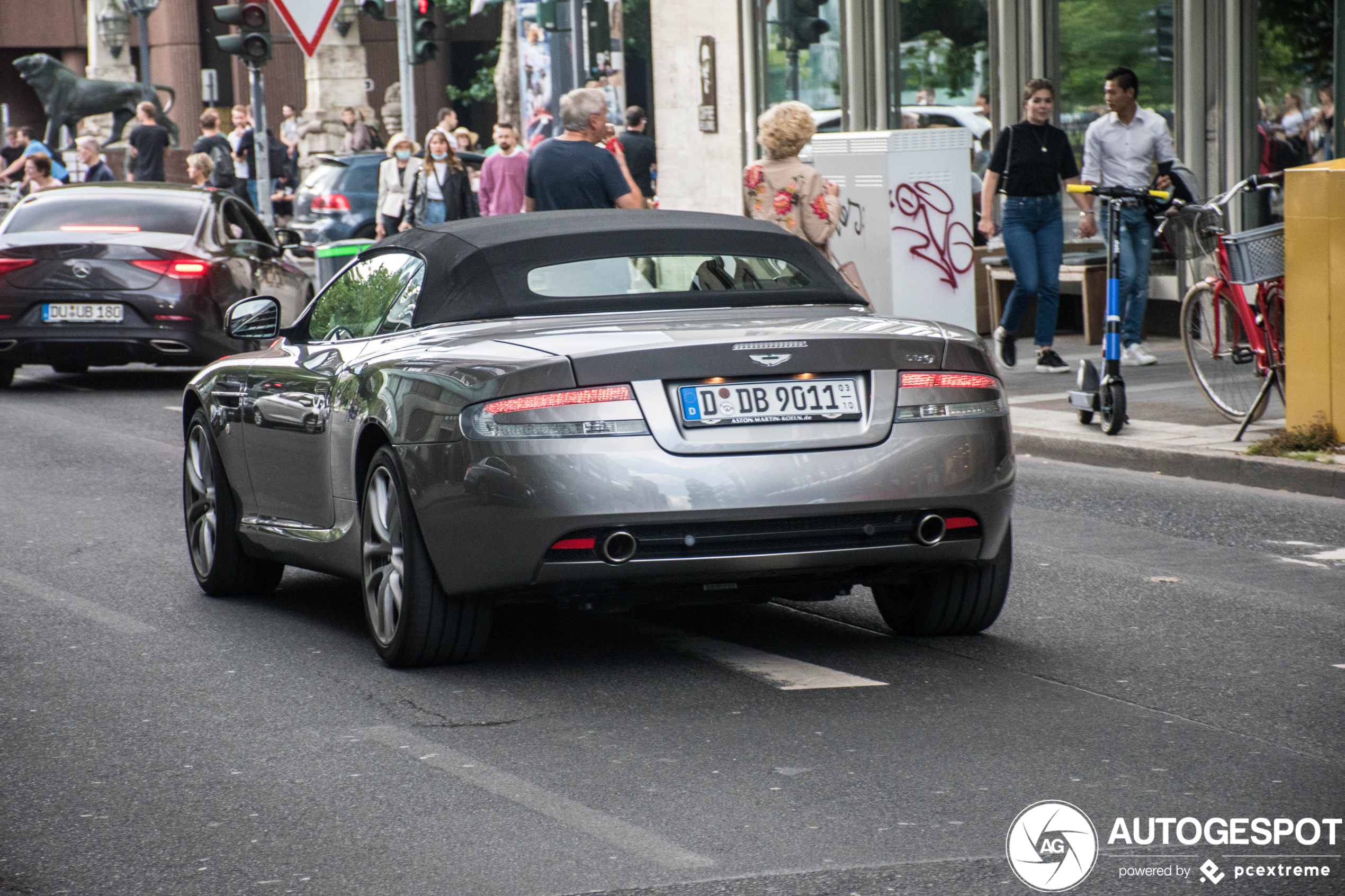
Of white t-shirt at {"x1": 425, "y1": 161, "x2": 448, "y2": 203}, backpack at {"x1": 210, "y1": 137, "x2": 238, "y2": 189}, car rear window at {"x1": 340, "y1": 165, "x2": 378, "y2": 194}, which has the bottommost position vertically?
white t-shirt at {"x1": 425, "y1": 161, "x2": 448, "y2": 203}

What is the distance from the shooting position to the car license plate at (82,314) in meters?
15.3

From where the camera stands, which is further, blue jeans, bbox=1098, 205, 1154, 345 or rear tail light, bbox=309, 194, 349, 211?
rear tail light, bbox=309, 194, 349, 211

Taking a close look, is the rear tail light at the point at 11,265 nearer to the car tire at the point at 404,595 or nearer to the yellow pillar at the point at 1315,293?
the yellow pillar at the point at 1315,293

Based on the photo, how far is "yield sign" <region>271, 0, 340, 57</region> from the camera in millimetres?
17406

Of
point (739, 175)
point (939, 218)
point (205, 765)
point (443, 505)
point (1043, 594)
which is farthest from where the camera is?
point (739, 175)

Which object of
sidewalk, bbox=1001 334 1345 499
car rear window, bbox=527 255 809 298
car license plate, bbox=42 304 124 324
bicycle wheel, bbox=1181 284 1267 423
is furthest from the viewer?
car license plate, bbox=42 304 124 324

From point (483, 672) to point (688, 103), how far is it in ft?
57.7

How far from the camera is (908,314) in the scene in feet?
44.9

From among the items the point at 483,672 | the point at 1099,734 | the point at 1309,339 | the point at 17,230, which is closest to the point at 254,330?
the point at 483,672

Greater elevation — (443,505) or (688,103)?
(688,103)

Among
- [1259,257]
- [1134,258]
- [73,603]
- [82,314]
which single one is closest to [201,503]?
[73,603]

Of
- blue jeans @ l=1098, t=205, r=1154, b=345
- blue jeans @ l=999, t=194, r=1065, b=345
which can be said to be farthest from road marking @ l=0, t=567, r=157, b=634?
blue jeans @ l=1098, t=205, r=1154, b=345

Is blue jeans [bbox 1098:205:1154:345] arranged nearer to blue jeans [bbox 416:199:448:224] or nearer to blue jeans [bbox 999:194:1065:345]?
blue jeans [bbox 999:194:1065:345]

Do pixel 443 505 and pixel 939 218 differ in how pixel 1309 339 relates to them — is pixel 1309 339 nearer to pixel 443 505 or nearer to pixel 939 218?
pixel 939 218
